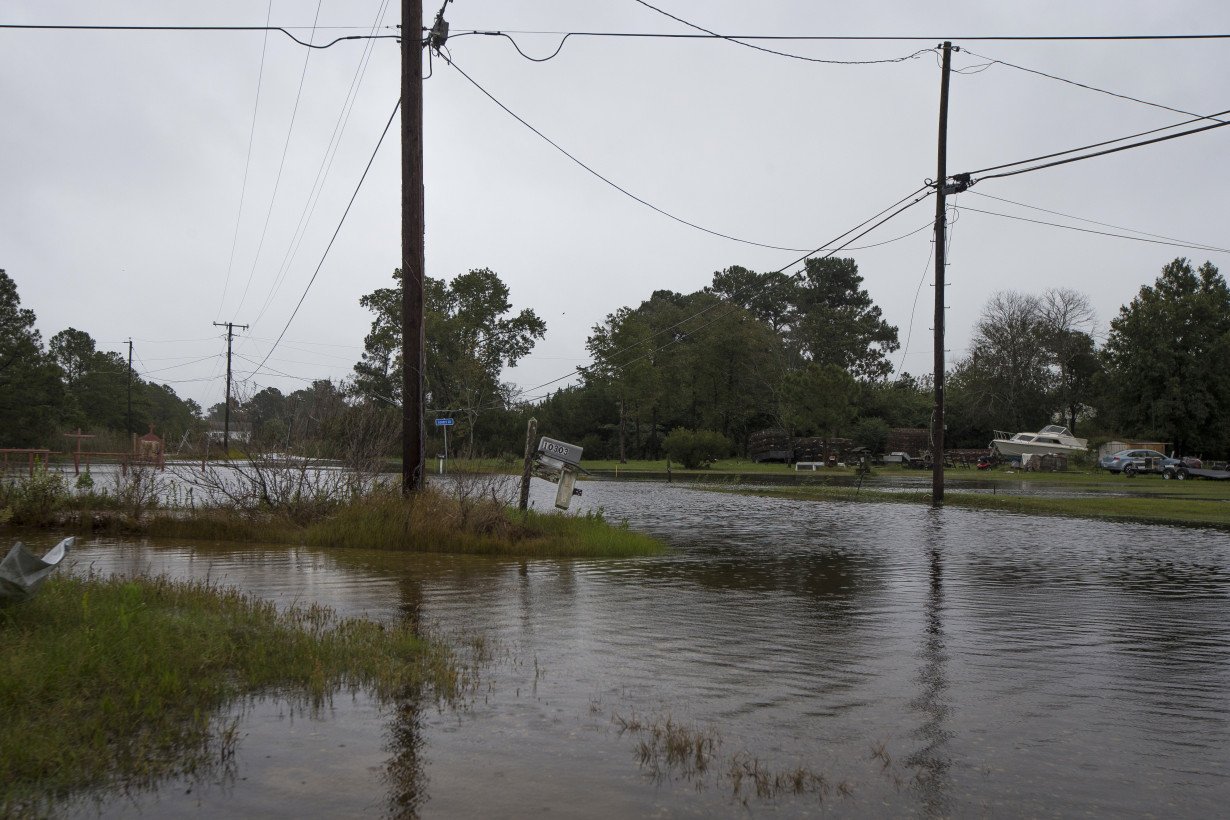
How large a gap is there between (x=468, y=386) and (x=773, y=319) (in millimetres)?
55628

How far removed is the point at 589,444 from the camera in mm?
75125

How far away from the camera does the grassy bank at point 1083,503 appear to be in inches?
869

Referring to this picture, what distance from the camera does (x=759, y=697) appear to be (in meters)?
6.05

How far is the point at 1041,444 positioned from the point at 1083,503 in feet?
122

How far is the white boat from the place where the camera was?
60.3 m

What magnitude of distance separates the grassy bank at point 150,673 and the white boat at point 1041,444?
2303 inches

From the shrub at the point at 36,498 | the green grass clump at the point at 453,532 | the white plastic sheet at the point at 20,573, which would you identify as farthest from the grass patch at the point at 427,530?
the white plastic sheet at the point at 20,573

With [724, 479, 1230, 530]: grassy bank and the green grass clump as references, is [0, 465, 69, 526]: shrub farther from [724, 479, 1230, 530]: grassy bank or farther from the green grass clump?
[724, 479, 1230, 530]: grassy bank

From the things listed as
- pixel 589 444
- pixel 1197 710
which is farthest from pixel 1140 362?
pixel 1197 710

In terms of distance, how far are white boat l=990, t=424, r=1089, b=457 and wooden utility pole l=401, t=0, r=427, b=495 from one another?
171 feet

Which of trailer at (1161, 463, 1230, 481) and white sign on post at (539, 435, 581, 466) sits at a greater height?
white sign on post at (539, 435, 581, 466)

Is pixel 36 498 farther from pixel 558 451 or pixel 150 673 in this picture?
pixel 150 673

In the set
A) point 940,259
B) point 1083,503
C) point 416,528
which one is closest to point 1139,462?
point 1083,503

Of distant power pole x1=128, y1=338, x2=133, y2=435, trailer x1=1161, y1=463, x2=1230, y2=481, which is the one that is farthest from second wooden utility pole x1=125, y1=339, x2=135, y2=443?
trailer x1=1161, y1=463, x2=1230, y2=481
